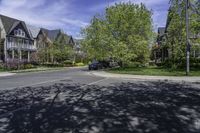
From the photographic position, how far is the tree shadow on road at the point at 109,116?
281 inches

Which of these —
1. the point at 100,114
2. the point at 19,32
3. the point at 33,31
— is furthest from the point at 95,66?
the point at 100,114

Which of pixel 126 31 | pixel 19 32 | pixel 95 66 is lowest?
pixel 95 66

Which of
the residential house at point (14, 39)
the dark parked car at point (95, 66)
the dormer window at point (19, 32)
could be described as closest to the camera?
the dark parked car at point (95, 66)

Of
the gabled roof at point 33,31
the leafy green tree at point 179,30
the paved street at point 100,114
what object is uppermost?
the gabled roof at point 33,31

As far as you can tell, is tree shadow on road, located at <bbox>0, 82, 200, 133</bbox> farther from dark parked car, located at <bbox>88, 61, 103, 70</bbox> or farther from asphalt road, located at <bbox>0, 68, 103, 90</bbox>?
dark parked car, located at <bbox>88, 61, 103, 70</bbox>

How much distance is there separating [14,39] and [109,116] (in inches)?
2212

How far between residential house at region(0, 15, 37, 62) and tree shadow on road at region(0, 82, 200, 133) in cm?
4668

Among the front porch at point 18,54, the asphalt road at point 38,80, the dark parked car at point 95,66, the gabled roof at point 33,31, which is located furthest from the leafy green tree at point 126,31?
the gabled roof at point 33,31

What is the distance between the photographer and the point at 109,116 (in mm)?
8570

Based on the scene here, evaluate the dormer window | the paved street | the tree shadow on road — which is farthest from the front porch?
the tree shadow on road

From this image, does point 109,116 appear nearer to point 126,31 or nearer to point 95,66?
point 126,31

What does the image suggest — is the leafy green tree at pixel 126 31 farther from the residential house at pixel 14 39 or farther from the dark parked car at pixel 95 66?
the residential house at pixel 14 39

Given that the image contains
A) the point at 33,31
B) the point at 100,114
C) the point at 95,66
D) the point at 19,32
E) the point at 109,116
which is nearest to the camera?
the point at 109,116

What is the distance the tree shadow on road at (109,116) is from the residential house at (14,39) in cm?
4668
